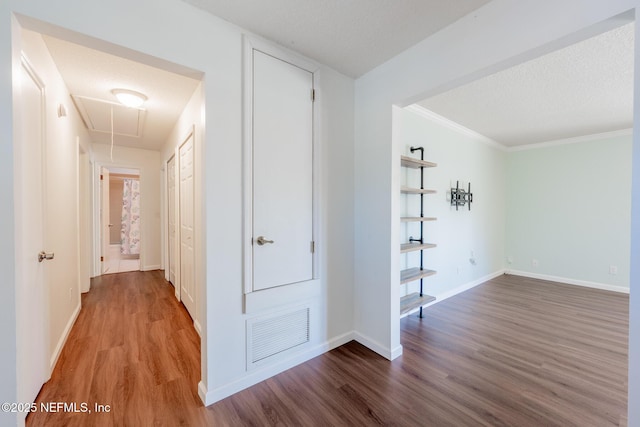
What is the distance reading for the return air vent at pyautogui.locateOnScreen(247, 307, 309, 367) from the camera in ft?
6.09

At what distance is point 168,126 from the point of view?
3643 mm

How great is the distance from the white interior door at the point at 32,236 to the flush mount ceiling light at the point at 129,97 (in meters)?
0.78

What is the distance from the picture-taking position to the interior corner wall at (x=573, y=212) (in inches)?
156

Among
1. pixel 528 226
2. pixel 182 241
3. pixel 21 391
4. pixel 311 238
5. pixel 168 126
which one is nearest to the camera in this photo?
pixel 21 391

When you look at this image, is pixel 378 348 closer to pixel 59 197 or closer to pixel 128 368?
pixel 128 368

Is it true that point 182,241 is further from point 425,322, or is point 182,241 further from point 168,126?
point 425,322

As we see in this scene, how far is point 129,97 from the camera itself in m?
2.55

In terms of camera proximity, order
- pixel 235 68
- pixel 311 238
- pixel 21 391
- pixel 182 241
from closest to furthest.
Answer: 1. pixel 21 391
2. pixel 235 68
3. pixel 311 238
4. pixel 182 241

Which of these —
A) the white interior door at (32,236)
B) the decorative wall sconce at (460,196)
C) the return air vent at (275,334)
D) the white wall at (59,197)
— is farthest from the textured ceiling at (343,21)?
the decorative wall sconce at (460,196)

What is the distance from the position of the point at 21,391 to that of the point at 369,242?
2.30 meters

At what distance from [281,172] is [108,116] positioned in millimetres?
2907

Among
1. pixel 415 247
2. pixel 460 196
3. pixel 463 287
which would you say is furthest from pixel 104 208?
pixel 463 287

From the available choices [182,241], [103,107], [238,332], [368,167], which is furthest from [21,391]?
[103,107]

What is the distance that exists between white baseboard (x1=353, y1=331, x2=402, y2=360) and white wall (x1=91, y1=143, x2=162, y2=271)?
15.4ft
